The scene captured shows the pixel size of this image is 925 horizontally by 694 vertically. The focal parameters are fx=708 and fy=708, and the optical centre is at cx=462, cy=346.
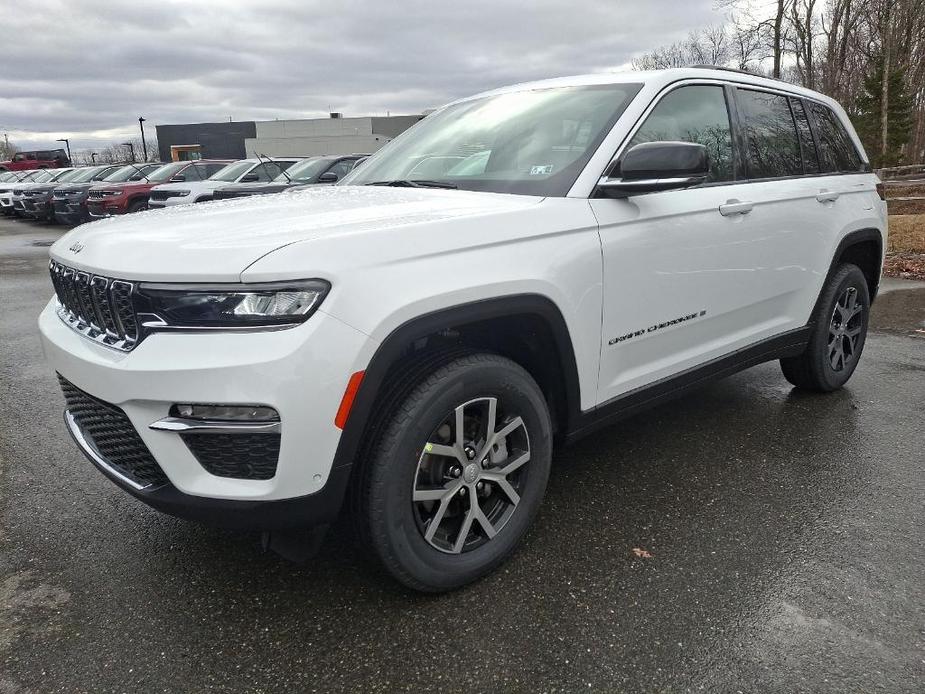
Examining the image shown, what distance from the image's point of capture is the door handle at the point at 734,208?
328cm

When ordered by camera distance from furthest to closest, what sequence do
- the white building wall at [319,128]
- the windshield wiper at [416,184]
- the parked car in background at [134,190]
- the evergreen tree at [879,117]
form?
1. the white building wall at [319,128]
2. the evergreen tree at [879,117]
3. the parked car in background at [134,190]
4. the windshield wiper at [416,184]

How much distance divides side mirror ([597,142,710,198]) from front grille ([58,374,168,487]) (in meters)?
1.88

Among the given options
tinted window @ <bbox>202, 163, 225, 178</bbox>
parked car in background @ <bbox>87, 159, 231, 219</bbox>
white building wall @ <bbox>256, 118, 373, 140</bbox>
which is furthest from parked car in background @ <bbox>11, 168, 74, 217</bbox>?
white building wall @ <bbox>256, 118, 373, 140</bbox>

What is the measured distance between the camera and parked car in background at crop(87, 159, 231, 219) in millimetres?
15805

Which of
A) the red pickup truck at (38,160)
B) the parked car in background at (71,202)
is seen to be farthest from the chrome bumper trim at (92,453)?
the red pickup truck at (38,160)

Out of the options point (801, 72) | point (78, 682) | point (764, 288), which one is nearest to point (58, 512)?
point (78, 682)

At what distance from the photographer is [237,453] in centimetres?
204

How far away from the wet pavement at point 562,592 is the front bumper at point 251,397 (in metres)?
0.50

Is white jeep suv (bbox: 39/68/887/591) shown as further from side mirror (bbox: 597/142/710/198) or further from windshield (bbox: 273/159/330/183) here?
windshield (bbox: 273/159/330/183)

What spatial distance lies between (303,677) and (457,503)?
751 millimetres

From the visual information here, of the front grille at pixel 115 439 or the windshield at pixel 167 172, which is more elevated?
the windshield at pixel 167 172

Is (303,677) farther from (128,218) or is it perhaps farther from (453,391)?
(128,218)

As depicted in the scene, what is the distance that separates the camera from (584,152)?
2.88 m

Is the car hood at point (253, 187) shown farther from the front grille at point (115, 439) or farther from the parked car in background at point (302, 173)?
the front grille at point (115, 439)
